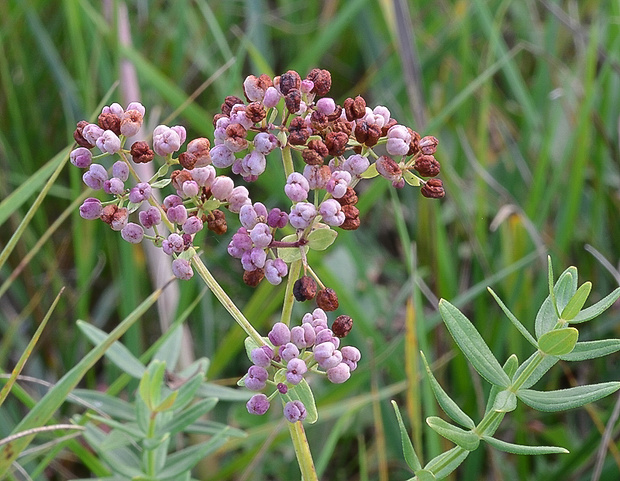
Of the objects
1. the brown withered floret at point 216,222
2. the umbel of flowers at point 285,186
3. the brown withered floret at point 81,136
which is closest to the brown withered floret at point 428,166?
the umbel of flowers at point 285,186

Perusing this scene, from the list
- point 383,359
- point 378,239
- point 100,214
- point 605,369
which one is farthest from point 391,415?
point 100,214

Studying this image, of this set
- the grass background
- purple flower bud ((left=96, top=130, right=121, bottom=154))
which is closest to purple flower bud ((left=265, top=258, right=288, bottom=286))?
purple flower bud ((left=96, top=130, right=121, bottom=154))

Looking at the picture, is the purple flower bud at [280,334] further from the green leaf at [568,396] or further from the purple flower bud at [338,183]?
the green leaf at [568,396]

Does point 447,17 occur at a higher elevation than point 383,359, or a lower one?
higher

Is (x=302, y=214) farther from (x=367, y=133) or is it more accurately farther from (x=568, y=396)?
(x=568, y=396)

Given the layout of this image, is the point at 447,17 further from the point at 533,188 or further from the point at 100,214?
the point at 100,214

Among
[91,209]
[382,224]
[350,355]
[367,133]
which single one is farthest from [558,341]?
[382,224]

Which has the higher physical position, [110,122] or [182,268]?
[110,122]
